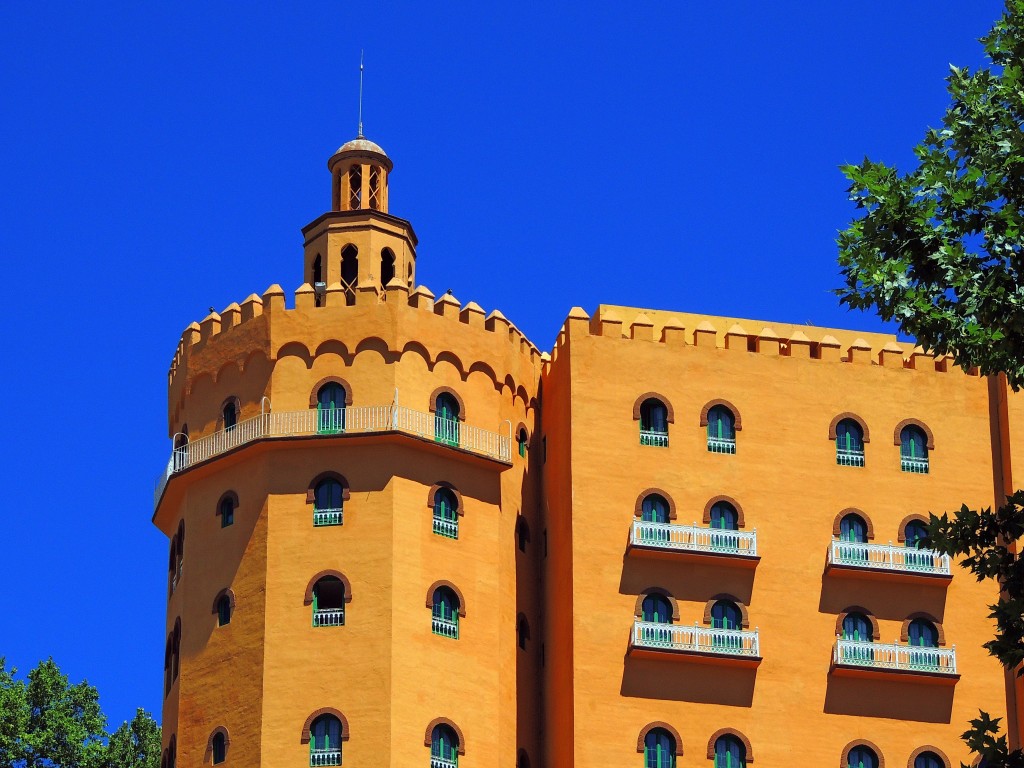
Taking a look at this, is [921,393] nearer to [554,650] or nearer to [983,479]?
[983,479]

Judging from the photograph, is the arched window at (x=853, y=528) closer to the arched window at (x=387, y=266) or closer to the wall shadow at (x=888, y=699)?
the wall shadow at (x=888, y=699)

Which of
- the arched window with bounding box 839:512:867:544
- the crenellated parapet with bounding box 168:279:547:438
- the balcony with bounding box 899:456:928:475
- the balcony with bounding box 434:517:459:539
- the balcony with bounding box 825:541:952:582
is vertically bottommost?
the balcony with bounding box 825:541:952:582

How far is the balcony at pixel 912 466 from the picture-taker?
5847 cm

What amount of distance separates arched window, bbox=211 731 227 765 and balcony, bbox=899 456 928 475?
1879cm

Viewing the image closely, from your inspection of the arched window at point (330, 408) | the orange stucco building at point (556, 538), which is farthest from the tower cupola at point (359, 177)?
the arched window at point (330, 408)

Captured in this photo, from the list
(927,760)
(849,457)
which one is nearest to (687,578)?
(849,457)

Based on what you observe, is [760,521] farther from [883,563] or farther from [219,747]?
[219,747]

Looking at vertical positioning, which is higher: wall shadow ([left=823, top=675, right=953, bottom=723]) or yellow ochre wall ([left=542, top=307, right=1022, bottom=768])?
yellow ochre wall ([left=542, top=307, right=1022, bottom=768])

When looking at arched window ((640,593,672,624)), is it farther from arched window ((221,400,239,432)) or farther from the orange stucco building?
arched window ((221,400,239,432))

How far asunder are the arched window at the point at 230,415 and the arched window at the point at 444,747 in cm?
971

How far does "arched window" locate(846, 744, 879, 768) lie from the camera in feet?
180

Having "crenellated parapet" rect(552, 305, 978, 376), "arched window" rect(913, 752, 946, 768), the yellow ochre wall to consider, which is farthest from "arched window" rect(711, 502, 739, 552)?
"arched window" rect(913, 752, 946, 768)

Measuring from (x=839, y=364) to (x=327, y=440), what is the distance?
543 inches

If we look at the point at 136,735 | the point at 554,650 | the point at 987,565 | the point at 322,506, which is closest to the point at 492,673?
the point at 554,650
